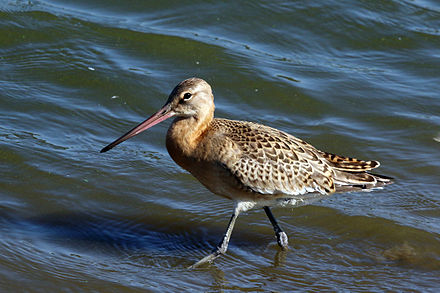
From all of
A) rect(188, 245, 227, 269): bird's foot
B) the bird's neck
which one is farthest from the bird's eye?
rect(188, 245, 227, 269): bird's foot

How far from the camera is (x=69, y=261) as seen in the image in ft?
23.9

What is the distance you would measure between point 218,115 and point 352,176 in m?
3.12

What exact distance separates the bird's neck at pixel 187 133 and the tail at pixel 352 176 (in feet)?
4.74

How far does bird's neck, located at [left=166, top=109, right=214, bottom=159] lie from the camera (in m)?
7.58

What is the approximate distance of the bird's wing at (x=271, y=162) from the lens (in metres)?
7.50

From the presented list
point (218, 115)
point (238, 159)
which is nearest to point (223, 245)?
point (238, 159)

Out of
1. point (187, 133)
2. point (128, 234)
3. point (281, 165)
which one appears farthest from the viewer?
point (128, 234)

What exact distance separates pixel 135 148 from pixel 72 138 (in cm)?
84

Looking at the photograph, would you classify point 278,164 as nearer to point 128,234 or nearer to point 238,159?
point 238,159

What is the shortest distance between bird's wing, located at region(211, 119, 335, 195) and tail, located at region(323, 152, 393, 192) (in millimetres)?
137

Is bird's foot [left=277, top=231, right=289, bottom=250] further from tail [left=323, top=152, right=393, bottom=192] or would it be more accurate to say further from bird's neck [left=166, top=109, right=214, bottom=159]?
bird's neck [left=166, top=109, right=214, bottom=159]

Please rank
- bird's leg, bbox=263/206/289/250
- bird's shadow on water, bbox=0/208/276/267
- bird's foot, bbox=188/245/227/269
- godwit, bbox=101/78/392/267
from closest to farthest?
1. godwit, bbox=101/78/392/267
2. bird's foot, bbox=188/245/227/269
3. bird's shadow on water, bbox=0/208/276/267
4. bird's leg, bbox=263/206/289/250

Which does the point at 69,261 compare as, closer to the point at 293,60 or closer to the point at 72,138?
the point at 72,138

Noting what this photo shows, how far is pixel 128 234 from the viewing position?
8141 mm
